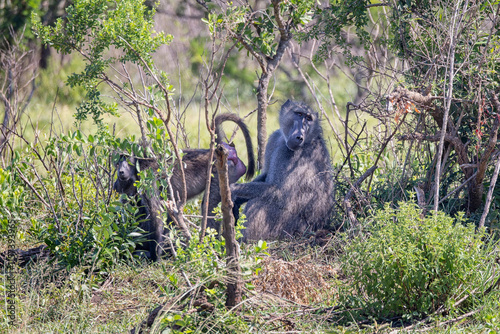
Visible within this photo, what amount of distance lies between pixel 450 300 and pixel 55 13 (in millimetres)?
7919

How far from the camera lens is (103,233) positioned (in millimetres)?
3586

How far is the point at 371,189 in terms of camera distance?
4.77 m

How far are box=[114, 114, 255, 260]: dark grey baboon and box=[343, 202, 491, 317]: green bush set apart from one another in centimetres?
185

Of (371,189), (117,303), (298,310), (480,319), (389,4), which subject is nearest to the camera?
(480,319)

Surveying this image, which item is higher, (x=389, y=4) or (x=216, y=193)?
(x=389, y=4)

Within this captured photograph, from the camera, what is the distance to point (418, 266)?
2732 mm

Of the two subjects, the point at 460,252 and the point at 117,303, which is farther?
the point at 117,303

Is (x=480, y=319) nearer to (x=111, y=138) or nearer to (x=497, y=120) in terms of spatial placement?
(x=497, y=120)

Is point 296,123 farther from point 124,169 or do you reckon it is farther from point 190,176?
point 124,169

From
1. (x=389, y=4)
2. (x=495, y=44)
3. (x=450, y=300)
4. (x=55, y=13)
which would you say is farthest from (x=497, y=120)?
(x=55, y=13)

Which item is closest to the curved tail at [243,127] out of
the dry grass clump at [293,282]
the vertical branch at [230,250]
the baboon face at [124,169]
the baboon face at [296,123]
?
the baboon face at [296,123]

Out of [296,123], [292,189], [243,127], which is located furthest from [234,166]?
[296,123]

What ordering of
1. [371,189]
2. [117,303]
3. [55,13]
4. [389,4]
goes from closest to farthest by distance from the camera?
1. [117,303]
2. [389,4]
3. [371,189]
4. [55,13]

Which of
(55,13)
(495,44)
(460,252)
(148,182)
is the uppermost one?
(55,13)
